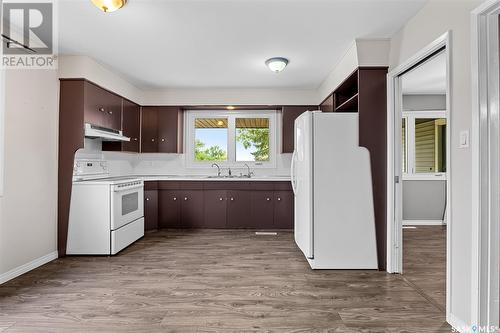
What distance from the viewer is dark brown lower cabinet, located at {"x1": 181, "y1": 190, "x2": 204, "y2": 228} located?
16.4 ft

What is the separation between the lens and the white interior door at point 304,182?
3.16 m

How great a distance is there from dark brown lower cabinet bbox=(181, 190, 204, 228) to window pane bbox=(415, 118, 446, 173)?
3959 mm

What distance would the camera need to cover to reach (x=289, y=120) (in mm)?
5223

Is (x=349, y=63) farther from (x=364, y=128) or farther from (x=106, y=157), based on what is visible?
(x=106, y=157)

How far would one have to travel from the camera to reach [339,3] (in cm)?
241

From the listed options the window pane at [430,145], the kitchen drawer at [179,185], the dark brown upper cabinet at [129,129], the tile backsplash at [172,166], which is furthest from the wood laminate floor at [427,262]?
the dark brown upper cabinet at [129,129]

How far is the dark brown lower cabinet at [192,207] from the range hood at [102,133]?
130cm

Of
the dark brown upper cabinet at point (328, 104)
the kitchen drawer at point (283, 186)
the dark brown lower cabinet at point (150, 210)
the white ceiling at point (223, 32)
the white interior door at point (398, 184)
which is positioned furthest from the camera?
the kitchen drawer at point (283, 186)

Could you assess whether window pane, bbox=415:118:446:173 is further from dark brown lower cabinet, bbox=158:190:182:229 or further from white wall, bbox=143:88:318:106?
dark brown lower cabinet, bbox=158:190:182:229

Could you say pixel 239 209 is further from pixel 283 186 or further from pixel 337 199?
pixel 337 199

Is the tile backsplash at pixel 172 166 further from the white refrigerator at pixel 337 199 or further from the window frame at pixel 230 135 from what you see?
the white refrigerator at pixel 337 199

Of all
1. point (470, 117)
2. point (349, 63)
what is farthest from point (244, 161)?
point (470, 117)

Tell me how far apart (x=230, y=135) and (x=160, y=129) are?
124cm

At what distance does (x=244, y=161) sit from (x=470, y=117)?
398cm
